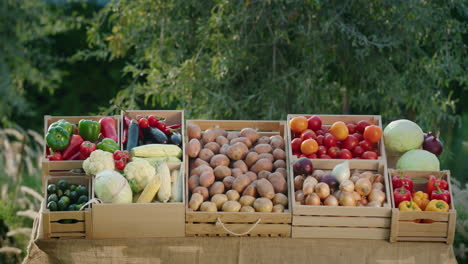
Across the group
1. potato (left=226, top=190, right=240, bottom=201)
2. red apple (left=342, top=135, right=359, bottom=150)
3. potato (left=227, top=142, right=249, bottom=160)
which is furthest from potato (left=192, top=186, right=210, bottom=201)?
red apple (left=342, top=135, right=359, bottom=150)

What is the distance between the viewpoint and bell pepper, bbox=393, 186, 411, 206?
3652 mm

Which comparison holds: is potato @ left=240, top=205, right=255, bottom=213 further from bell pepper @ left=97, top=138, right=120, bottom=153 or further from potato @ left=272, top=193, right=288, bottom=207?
bell pepper @ left=97, top=138, right=120, bottom=153

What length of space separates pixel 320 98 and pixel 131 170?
286 cm

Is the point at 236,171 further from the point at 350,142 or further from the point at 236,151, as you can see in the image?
the point at 350,142

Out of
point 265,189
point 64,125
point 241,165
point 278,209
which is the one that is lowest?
point 278,209

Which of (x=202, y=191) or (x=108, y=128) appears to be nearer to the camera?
(x=202, y=191)

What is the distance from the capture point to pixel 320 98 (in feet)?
20.3

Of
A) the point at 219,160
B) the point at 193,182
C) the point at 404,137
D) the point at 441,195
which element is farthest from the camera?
the point at 404,137

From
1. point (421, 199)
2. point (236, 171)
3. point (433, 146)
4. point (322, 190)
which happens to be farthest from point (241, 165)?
point (433, 146)

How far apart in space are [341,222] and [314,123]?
2.47 feet

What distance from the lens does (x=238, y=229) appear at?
3617mm

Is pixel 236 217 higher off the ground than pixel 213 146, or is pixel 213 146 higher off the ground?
pixel 213 146

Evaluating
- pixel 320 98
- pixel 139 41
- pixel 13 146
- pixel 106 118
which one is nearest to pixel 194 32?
pixel 139 41

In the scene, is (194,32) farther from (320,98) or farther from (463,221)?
(463,221)
